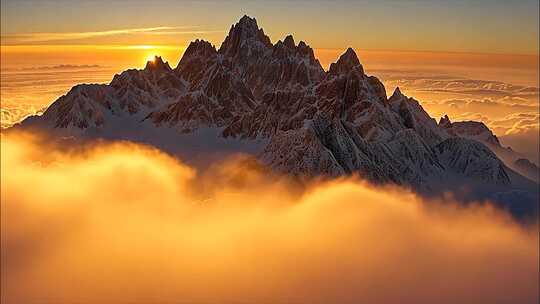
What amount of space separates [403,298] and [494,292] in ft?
110

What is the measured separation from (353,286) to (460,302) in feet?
138

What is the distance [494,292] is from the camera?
573ft

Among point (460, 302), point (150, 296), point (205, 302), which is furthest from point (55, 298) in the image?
point (460, 302)

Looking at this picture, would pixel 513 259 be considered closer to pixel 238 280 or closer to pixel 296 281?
pixel 296 281

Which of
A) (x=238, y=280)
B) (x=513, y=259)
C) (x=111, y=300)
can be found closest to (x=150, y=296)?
(x=111, y=300)

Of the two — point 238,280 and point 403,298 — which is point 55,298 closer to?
point 238,280

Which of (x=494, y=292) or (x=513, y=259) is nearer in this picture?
(x=494, y=292)

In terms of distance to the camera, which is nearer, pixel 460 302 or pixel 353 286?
pixel 460 302

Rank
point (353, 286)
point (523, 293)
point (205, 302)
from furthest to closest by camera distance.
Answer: point (353, 286), point (205, 302), point (523, 293)

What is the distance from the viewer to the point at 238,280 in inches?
7800

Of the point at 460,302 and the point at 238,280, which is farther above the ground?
the point at 238,280

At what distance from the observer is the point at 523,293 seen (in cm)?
16450

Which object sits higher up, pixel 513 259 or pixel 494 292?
pixel 513 259

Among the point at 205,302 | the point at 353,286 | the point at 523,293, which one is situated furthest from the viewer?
the point at 353,286
